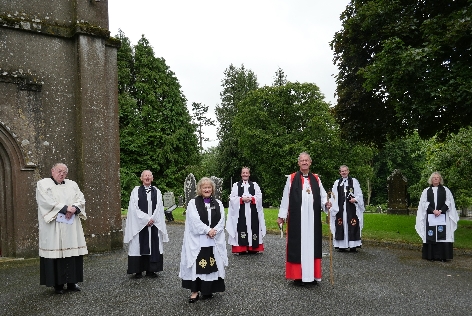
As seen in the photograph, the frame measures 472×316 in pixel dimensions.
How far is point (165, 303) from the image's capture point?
20.9 feet

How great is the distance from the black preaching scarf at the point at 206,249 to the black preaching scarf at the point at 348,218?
5.33m

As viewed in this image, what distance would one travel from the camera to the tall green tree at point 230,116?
4753cm

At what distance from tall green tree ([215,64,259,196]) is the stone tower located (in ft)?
113

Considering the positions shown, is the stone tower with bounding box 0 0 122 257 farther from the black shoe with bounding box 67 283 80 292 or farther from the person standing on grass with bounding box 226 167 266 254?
the black shoe with bounding box 67 283 80 292

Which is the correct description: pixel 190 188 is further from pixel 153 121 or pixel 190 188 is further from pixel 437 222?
pixel 437 222

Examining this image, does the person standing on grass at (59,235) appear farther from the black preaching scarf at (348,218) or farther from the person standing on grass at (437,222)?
the person standing on grass at (437,222)

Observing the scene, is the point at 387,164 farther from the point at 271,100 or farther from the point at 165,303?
the point at 165,303

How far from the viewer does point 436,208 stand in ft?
32.8

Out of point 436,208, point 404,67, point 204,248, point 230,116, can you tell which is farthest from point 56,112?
point 230,116

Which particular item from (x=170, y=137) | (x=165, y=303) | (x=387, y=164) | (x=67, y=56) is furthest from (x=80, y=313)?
(x=387, y=164)

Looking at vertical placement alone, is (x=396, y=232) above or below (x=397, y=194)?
below

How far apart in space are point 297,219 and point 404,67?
537cm

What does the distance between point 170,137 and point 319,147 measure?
41.4 feet

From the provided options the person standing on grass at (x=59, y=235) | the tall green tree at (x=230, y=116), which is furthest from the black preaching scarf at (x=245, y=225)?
the tall green tree at (x=230, y=116)
